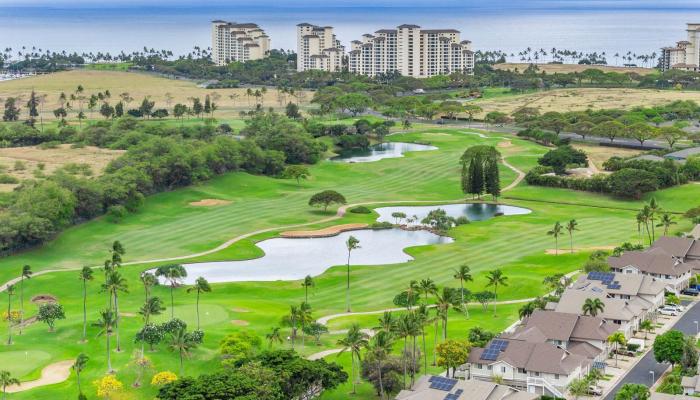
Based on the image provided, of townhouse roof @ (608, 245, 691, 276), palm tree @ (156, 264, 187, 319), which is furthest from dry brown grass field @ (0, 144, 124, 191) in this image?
townhouse roof @ (608, 245, 691, 276)

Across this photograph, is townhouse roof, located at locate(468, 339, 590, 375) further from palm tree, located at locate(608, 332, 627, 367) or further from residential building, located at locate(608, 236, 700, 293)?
residential building, located at locate(608, 236, 700, 293)

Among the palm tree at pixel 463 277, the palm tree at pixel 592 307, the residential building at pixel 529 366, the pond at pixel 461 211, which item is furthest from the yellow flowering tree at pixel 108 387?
the pond at pixel 461 211

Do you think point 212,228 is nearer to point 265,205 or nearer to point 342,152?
point 265,205

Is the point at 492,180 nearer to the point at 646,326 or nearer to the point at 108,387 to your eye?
the point at 646,326

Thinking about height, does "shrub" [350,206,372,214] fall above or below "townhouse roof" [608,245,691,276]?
below

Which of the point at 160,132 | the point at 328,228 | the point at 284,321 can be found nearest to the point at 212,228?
the point at 328,228

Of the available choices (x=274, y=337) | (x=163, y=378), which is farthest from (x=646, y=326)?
(x=163, y=378)

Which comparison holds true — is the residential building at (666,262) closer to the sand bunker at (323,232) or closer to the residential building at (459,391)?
the residential building at (459,391)
